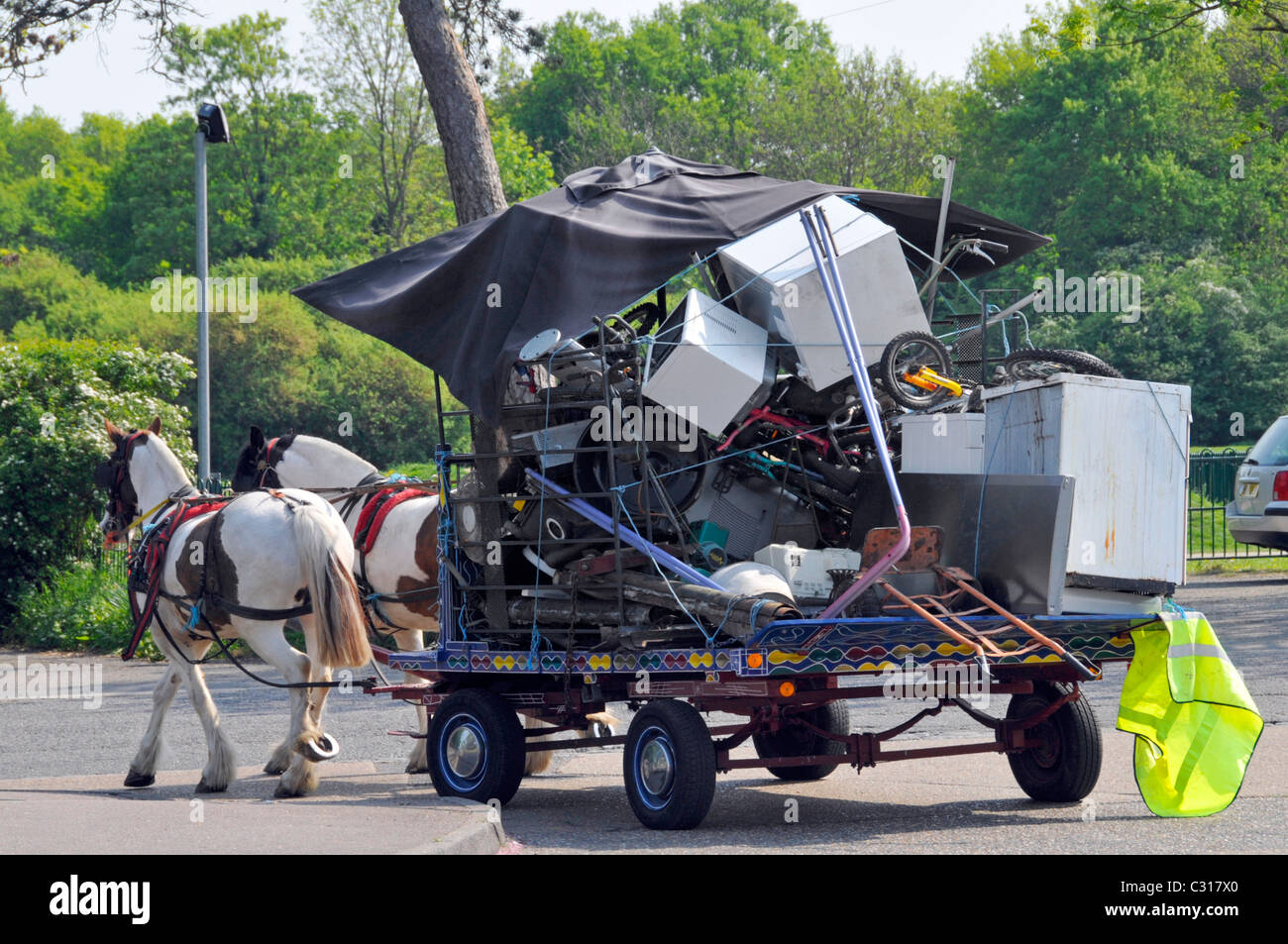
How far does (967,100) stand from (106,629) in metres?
45.0

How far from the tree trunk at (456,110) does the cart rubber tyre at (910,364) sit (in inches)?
319

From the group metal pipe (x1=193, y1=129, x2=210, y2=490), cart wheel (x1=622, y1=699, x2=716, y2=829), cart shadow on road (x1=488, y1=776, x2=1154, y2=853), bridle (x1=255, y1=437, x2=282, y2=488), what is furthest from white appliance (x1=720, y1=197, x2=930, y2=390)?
metal pipe (x1=193, y1=129, x2=210, y2=490)

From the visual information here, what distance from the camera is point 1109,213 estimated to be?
48.8 meters

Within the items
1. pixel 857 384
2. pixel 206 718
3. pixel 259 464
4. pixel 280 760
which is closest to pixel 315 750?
pixel 280 760

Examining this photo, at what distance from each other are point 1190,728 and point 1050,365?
2.33 metres

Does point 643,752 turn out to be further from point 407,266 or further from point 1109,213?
point 1109,213

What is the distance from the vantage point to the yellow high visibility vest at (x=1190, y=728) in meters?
7.62

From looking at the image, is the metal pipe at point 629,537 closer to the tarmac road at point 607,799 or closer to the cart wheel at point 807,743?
the tarmac road at point 607,799

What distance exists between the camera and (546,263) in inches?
336

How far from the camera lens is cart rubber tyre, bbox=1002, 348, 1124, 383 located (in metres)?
8.32

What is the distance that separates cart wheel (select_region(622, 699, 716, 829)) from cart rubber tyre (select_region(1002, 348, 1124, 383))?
8.24 feet

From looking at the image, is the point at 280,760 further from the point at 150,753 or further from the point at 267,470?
the point at 267,470

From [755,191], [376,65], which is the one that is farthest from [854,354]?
[376,65]

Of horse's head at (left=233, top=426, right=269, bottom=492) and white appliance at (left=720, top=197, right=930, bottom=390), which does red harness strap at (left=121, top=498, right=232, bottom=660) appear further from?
white appliance at (left=720, top=197, right=930, bottom=390)
